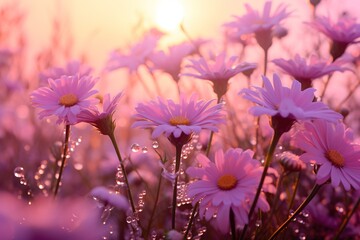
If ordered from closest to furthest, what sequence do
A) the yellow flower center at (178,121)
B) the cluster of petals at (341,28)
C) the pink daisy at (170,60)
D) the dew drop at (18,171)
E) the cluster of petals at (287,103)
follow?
1. the cluster of petals at (287,103)
2. the yellow flower center at (178,121)
3. the dew drop at (18,171)
4. the cluster of petals at (341,28)
5. the pink daisy at (170,60)

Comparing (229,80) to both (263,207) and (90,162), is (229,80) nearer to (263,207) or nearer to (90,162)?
(263,207)

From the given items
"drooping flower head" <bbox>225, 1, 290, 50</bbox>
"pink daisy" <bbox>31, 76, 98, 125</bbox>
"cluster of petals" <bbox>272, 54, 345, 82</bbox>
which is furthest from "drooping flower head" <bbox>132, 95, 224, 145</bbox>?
"drooping flower head" <bbox>225, 1, 290, 50</bbox>

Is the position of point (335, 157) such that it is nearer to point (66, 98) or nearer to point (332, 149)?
point (332, 149)

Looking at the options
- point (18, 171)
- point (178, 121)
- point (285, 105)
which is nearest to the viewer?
point (285, 105)

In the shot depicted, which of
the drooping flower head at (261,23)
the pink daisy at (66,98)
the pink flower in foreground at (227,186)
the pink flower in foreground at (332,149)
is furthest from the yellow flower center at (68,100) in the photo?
the drooping flower head at (261,23)

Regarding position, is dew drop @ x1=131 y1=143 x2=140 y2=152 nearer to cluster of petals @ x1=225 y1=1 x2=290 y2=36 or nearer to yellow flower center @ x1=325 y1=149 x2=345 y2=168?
yellow flower center @ x1=325 y1=149 x2=345 y2=168

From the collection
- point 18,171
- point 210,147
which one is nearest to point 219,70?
point 210,147

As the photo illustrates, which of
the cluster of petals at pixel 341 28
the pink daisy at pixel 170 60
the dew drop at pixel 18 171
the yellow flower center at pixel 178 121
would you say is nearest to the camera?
the yellow flower center at pixel 178 121

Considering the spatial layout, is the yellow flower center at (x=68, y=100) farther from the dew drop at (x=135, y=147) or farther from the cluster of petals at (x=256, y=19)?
the cluster of petals at (x=256, y=19)
